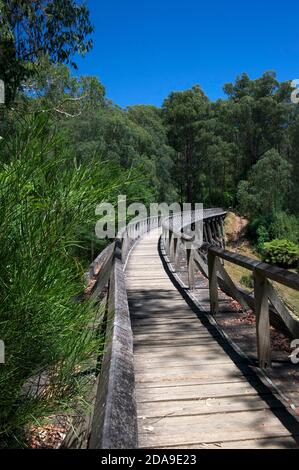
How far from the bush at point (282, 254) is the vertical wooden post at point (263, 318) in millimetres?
29019

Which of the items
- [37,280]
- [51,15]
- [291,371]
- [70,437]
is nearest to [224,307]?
[291,371]

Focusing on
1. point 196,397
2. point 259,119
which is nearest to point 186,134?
point 259,119

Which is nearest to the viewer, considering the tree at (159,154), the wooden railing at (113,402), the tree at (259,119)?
the wooden railing at (113,402)

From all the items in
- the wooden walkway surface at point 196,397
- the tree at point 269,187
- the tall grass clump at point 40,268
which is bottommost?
the wooden walkway surface at point 196,397

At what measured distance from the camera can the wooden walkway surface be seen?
3.06 m

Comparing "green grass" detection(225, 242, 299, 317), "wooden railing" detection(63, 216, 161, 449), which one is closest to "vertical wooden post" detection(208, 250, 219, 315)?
"wooden railing" detection(63, 216, 161, 449)

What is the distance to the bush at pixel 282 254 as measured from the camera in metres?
32.2

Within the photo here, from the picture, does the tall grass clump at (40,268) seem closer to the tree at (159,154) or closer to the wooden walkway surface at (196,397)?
the wooden walkway surface at (196,397)

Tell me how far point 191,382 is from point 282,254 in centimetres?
2979

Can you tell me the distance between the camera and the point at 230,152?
192 ft

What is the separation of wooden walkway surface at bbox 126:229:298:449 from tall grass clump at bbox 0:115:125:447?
1.33 m

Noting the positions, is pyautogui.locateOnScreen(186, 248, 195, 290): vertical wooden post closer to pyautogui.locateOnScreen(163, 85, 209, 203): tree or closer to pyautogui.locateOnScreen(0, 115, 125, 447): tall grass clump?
pyautogui.locateOnScreen(0, 115, 125, 447): tall grass clump

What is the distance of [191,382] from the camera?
13.4 feet

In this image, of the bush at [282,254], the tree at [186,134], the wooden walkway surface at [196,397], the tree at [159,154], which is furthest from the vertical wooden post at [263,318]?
the tree at [186,134]
